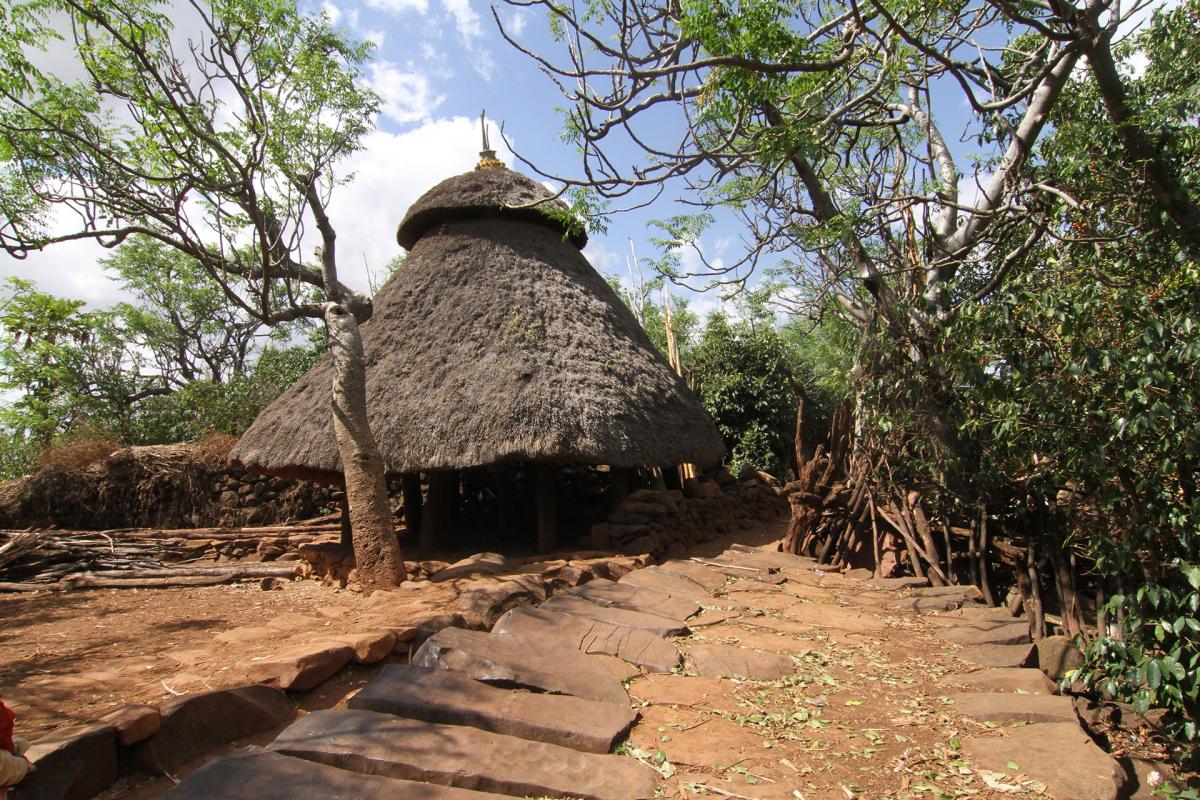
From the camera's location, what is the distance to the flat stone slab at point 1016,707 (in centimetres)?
275

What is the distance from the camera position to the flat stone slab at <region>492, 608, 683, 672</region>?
323 cm

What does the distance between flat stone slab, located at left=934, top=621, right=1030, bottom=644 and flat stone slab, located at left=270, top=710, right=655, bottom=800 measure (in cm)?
249

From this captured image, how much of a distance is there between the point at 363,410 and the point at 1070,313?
449 cm

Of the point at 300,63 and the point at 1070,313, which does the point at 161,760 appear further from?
the point at 300,63

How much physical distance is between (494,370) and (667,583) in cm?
303

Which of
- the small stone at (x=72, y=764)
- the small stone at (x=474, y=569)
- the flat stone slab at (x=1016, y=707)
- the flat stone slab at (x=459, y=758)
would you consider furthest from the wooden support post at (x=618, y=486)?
the small stone at (x=72, y=764)

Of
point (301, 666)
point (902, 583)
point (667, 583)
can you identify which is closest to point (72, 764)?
point (301, 666)

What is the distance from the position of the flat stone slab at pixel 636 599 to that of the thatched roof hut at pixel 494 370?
2042 mm

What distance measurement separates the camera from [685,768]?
229 centimetres

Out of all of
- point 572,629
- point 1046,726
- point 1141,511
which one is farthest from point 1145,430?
point 572,629

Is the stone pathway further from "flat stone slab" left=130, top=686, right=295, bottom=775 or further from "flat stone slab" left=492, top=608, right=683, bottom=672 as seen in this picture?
"flat stone slab" left=130, top=686, right=295, bottom=775

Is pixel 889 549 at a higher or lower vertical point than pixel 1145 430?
lower

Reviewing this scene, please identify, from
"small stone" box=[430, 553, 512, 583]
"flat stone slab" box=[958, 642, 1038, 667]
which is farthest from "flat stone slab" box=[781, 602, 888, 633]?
"small stone" box=[430, 553, 512, 583]

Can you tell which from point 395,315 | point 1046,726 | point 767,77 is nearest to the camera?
point 1046,726
